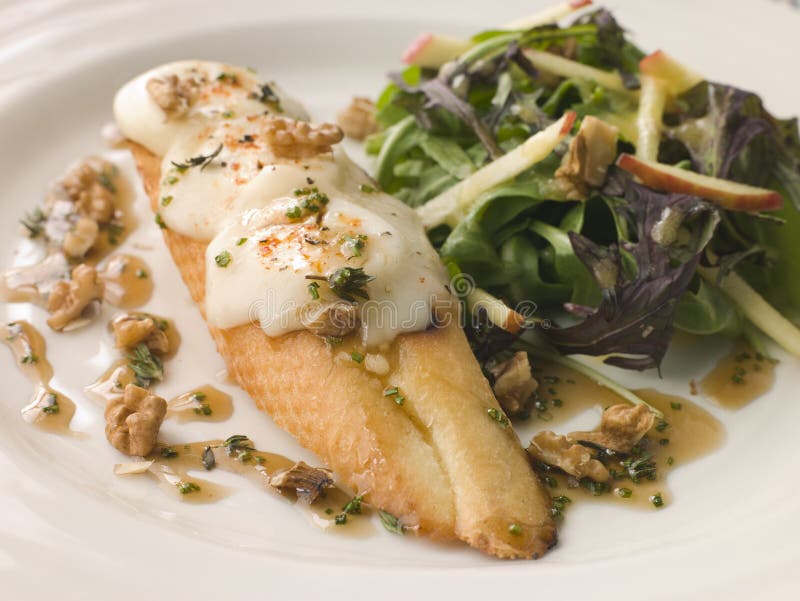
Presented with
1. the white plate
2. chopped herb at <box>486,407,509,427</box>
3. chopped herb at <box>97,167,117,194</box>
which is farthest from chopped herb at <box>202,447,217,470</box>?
chopped herb at <box>97,167,117,194</box>

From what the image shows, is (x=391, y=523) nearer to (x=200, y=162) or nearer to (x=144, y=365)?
(x=144, y=365)

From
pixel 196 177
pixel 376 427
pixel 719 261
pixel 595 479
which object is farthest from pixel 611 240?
pixel 196 177

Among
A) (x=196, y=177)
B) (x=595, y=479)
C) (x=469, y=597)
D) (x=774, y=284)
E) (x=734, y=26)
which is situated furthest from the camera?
(x=734, y=26)

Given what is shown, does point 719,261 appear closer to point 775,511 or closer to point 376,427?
point 775,511

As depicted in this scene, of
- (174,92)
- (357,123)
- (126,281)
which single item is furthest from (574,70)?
(126,281)

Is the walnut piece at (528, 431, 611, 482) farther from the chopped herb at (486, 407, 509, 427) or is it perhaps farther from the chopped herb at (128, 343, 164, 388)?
the chopped herb at (128, 343, 164, 388)
